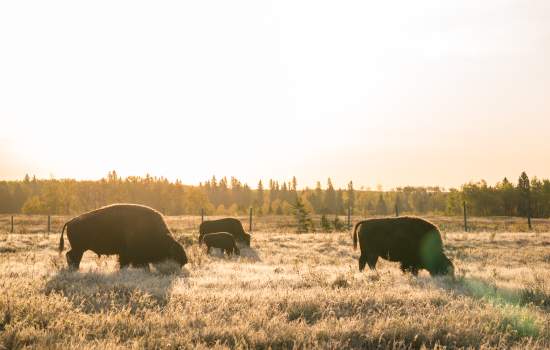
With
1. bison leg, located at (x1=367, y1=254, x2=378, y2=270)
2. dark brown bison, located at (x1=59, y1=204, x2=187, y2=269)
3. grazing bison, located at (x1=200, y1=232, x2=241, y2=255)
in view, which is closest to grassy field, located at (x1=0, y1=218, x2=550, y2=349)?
dark brown bison, located at (x1=59, y1=204, x2=187, y2=269)

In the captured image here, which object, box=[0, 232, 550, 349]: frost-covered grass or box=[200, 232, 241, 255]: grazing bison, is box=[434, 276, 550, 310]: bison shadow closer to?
box=[0, 232, 550, 349]: frost-covered grass

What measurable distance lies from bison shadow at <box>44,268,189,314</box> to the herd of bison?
2.97 ft

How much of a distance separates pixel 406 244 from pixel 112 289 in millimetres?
7507

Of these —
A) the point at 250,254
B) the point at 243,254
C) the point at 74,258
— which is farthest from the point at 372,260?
the point at 243,254

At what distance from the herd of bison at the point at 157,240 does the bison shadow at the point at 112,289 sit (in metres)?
0.90

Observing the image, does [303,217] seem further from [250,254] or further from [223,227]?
[250,254]

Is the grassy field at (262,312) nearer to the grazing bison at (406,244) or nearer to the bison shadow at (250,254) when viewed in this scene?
the grazing bison at (406,244)

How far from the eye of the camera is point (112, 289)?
8039 mm

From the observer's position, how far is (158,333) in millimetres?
5461

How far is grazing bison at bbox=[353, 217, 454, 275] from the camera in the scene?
39.6 ft

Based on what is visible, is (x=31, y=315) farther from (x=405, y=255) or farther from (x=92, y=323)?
(x=405, y=255)

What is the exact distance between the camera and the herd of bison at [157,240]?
11648 millimetres

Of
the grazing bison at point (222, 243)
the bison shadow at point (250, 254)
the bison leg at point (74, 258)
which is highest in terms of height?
the bison leg at point (74, 258)

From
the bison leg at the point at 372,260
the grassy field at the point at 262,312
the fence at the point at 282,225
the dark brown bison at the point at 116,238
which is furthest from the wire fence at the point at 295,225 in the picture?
the grassy field at the point at 262,312
